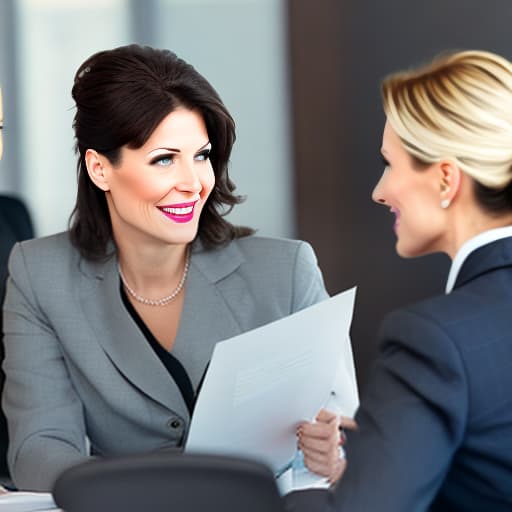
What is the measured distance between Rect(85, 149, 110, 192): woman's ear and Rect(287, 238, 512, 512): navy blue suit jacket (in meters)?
1.08

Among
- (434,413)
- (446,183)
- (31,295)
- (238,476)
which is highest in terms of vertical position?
(446,183)

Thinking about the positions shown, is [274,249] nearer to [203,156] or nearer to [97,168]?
[203,156]

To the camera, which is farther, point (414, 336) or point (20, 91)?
point (20, 91)

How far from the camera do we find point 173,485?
97 centimetres

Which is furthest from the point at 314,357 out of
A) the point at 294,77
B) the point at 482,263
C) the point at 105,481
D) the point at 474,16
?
the point at 294,77

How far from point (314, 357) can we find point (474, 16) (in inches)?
99.0

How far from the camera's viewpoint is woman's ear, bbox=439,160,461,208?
4.64 ft

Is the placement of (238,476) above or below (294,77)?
above

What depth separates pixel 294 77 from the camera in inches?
181

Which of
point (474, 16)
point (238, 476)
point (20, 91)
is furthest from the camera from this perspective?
point (20, 91)

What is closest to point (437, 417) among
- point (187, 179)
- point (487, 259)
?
point (487, 259)

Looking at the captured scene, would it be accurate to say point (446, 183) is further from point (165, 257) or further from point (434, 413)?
point (165, 257)

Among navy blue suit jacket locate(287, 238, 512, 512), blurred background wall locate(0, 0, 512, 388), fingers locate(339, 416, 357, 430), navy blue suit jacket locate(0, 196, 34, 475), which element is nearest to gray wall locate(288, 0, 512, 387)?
blurred background wall locate(0, 0, 512, 388)

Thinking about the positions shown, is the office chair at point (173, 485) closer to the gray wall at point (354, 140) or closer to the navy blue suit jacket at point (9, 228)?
the navy blue suit jacket at point (9, 228)
